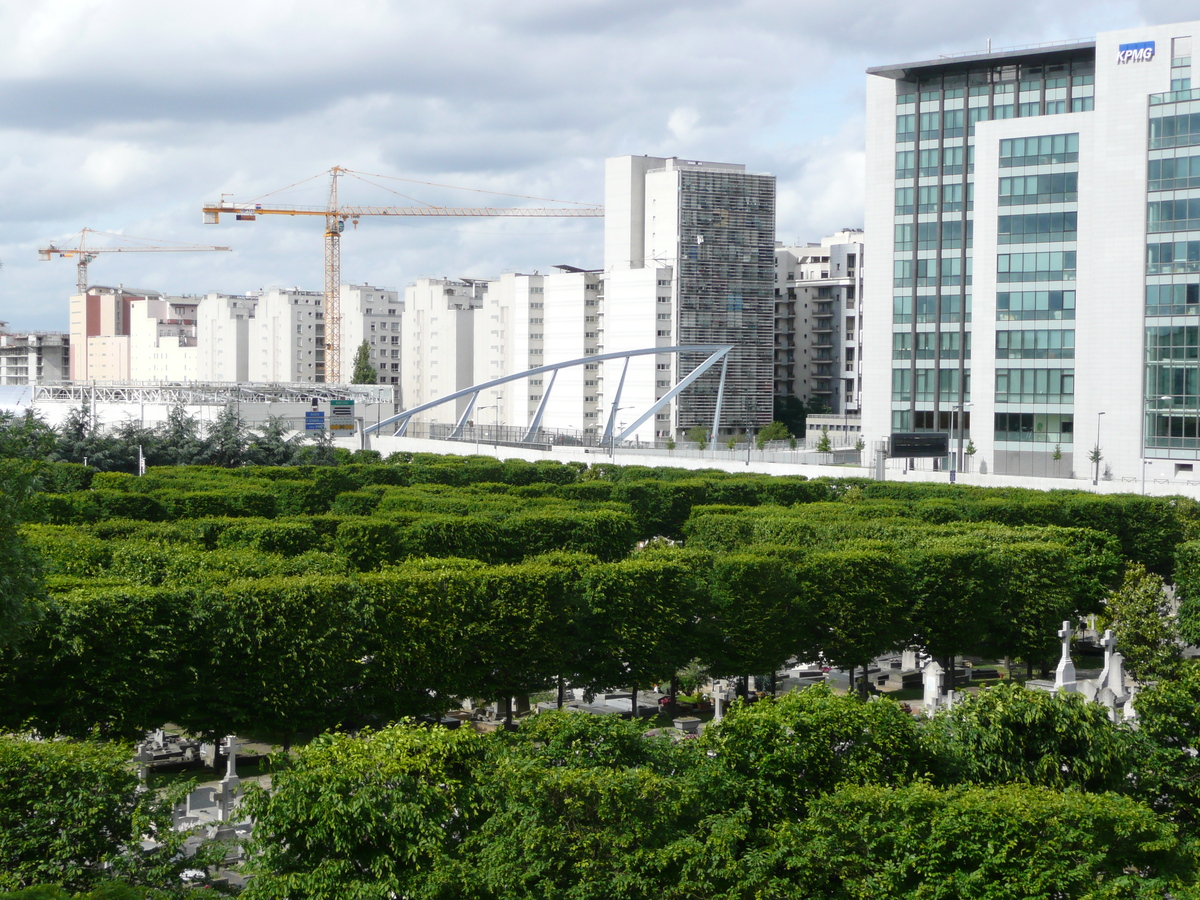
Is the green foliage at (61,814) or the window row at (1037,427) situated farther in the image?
the window row at (1037,427)

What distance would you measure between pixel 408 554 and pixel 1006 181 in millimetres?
67300

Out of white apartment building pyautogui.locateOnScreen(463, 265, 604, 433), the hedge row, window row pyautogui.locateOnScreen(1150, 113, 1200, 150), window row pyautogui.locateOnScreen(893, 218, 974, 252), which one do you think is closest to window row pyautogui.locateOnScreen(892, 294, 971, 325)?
window row pyautogui.locateOnScreen(893, 218, 974, 252)

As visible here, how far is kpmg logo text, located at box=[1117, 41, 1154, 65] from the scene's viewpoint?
93.6m

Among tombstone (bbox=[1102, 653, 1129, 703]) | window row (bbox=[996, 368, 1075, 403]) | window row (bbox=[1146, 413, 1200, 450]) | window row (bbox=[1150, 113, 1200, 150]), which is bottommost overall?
tombstone (bbox=[1102, 653, 1129, 703])

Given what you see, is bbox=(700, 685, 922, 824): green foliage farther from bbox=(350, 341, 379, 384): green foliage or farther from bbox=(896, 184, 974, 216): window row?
bbox=(350, 341, 379, 384): green foliage

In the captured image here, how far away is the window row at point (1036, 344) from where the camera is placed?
325ft

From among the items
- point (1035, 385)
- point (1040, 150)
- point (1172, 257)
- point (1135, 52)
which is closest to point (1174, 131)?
point (1135, 52)

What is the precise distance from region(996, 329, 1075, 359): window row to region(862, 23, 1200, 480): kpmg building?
146mm

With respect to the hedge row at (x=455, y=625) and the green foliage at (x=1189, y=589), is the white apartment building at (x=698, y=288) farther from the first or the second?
the hedge row at (x=455, y=625)

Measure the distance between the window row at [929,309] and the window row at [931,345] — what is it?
3.79ft

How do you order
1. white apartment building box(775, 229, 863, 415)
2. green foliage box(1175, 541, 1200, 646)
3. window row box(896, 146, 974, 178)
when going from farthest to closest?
1. white apartment building box(775, 229, 863, 415)
2. window row box(896, 146, 974, 178)
3. green foliage box(1175, 541, 1200, 646)

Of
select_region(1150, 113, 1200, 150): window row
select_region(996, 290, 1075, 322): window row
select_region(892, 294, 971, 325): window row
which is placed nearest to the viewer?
select_region(1150, 113, 1200, 150): window row

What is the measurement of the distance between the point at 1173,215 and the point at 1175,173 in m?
2.95

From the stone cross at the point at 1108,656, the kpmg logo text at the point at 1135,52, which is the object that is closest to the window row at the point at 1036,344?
the kpmg logo text at the point at 1135,52
